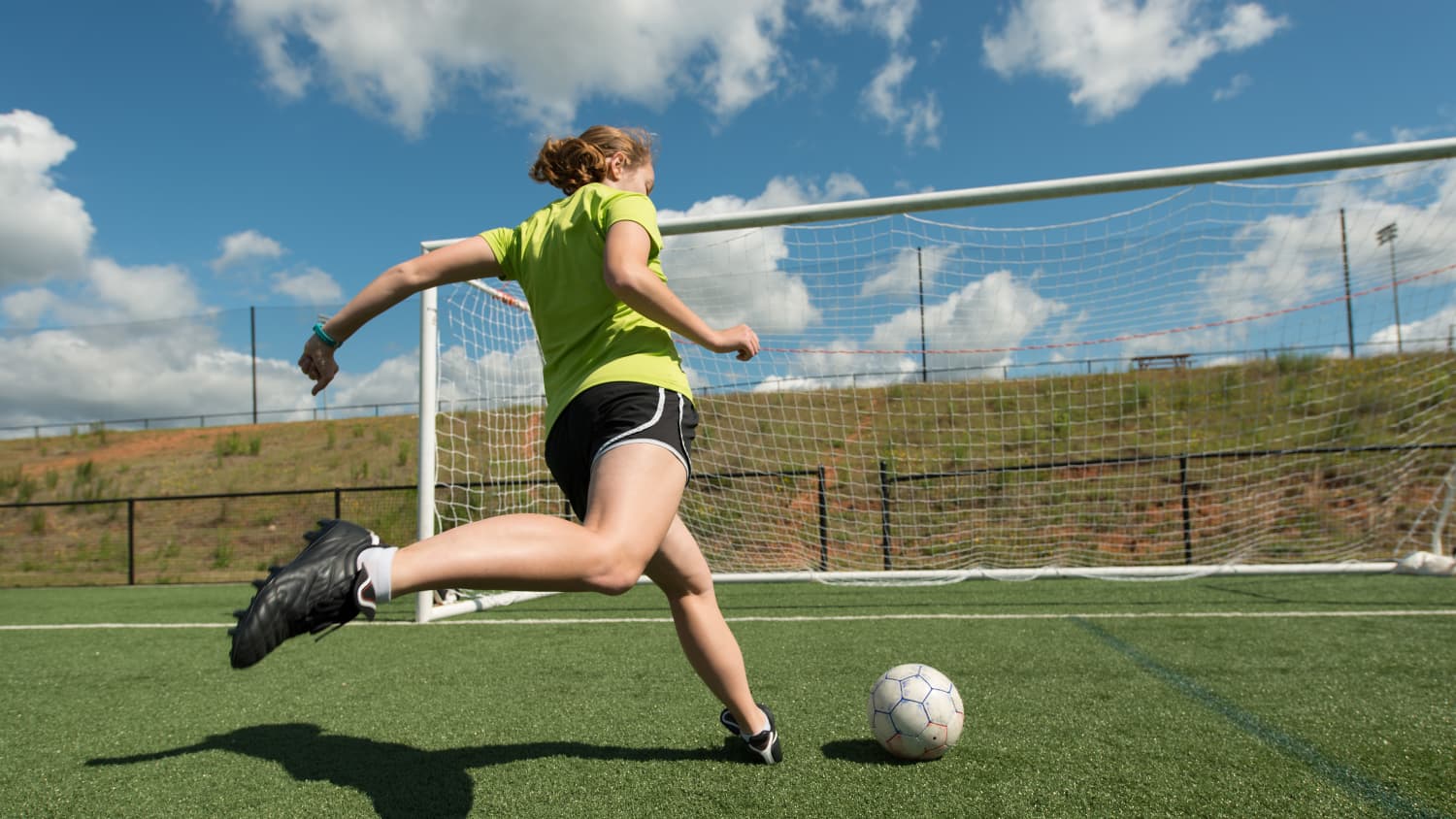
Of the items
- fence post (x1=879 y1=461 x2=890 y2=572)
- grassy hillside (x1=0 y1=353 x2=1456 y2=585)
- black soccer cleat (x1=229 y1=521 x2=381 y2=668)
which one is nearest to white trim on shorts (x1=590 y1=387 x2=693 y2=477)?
black soccer cleat (x1=229 y1=521 x2=381 y2=668)

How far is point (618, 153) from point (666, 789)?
1747 mm

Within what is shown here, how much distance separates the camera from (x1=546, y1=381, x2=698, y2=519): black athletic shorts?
1830 mm

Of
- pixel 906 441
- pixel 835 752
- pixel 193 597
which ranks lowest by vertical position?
pixel 193 597

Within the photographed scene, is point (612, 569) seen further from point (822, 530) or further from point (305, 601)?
point (822, 530)

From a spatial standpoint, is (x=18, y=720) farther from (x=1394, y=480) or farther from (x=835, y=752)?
(x=1394, y=480)

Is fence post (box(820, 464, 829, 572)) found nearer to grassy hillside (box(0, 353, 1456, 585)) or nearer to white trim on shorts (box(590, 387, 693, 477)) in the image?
grassy hillside (box(0, 353, 1456, 585))

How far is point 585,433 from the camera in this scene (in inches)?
75.0

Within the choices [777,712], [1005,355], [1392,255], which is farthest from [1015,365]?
[777,712]

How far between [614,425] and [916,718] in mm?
1258

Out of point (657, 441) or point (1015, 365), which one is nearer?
point (657, 441)

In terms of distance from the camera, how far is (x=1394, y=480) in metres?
10.3

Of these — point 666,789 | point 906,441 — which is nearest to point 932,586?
point 906,441


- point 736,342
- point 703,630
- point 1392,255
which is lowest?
point 703,630

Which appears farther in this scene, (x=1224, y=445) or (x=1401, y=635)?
(x=1224, y=445)
